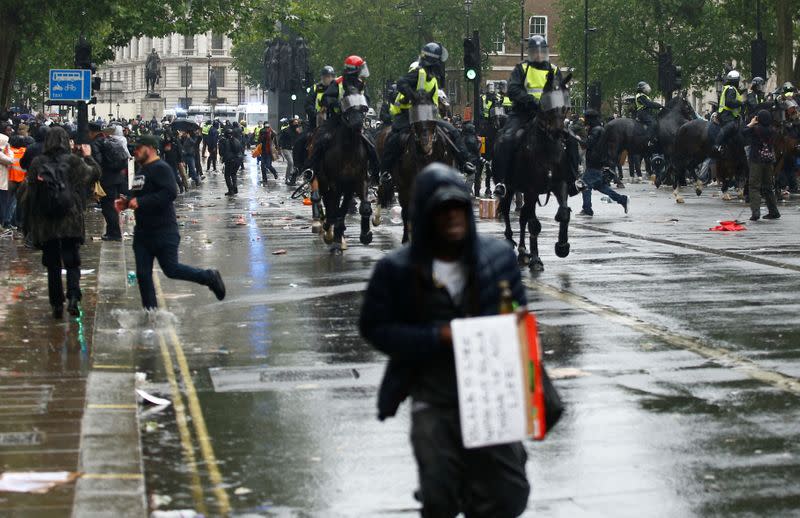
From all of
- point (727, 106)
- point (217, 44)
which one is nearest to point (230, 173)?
point (727, 106)

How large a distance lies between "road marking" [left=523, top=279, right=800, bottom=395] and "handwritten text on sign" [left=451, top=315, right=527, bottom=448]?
534 centimetres

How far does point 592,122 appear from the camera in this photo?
117 ft

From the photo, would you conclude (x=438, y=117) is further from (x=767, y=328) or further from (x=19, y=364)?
(x=19, y=364)

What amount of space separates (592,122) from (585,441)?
2675 cm

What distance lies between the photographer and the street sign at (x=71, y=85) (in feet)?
98.2

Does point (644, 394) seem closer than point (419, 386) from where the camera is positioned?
No

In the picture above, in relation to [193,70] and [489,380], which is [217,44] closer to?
[193,70]

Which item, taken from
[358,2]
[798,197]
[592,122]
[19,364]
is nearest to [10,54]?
[592,122]

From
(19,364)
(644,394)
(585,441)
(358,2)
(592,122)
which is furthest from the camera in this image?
(358,2)

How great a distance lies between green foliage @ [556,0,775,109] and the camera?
77.2 metres

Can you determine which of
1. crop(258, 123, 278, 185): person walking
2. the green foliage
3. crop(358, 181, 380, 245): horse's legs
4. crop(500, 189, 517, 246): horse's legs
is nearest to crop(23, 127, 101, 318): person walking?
crop(500, 189, 517, 246): horse's legs

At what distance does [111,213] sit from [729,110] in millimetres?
13924

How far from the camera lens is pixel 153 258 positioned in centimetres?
1519

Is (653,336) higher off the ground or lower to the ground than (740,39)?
lower
